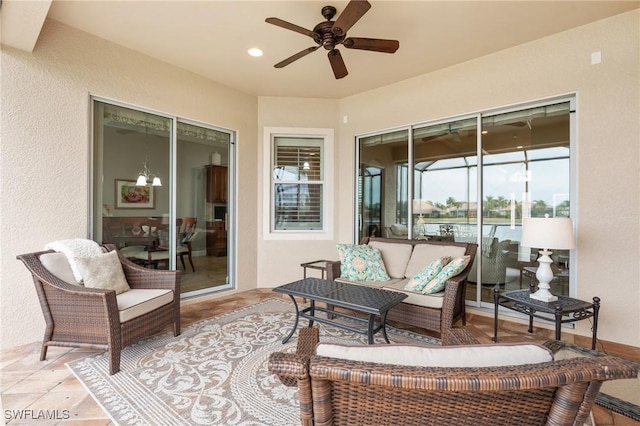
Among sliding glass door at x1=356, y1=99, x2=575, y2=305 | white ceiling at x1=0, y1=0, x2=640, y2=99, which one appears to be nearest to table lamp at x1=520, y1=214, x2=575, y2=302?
sliding glass door at x1=356, y1=99, x2=575, y2=305

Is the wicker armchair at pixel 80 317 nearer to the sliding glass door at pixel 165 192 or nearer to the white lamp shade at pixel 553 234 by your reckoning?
the sliding glass door at pixel 165 192

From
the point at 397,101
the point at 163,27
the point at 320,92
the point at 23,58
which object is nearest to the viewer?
the point at 23,58

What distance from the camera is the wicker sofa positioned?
9.14 ft

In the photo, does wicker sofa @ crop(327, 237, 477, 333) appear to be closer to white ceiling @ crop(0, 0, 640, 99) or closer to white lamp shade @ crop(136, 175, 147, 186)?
white ceiling @ crop(0, 0, 640, 99)

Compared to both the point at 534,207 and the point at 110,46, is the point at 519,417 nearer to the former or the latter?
the point at 534,207

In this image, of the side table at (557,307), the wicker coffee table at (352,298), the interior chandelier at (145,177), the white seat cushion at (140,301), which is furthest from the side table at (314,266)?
the interior chandelier at (145,177)

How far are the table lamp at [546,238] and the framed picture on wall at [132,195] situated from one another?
4038 millimetres

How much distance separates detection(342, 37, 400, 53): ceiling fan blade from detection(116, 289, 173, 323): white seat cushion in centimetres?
275

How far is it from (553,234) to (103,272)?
3.84m

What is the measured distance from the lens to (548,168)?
3.34 m

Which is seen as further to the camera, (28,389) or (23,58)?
(23,58)

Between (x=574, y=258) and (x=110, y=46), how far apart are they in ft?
17.5

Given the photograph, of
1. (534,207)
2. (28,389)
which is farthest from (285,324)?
(534,207)

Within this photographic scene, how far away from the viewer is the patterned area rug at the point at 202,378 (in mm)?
1851
